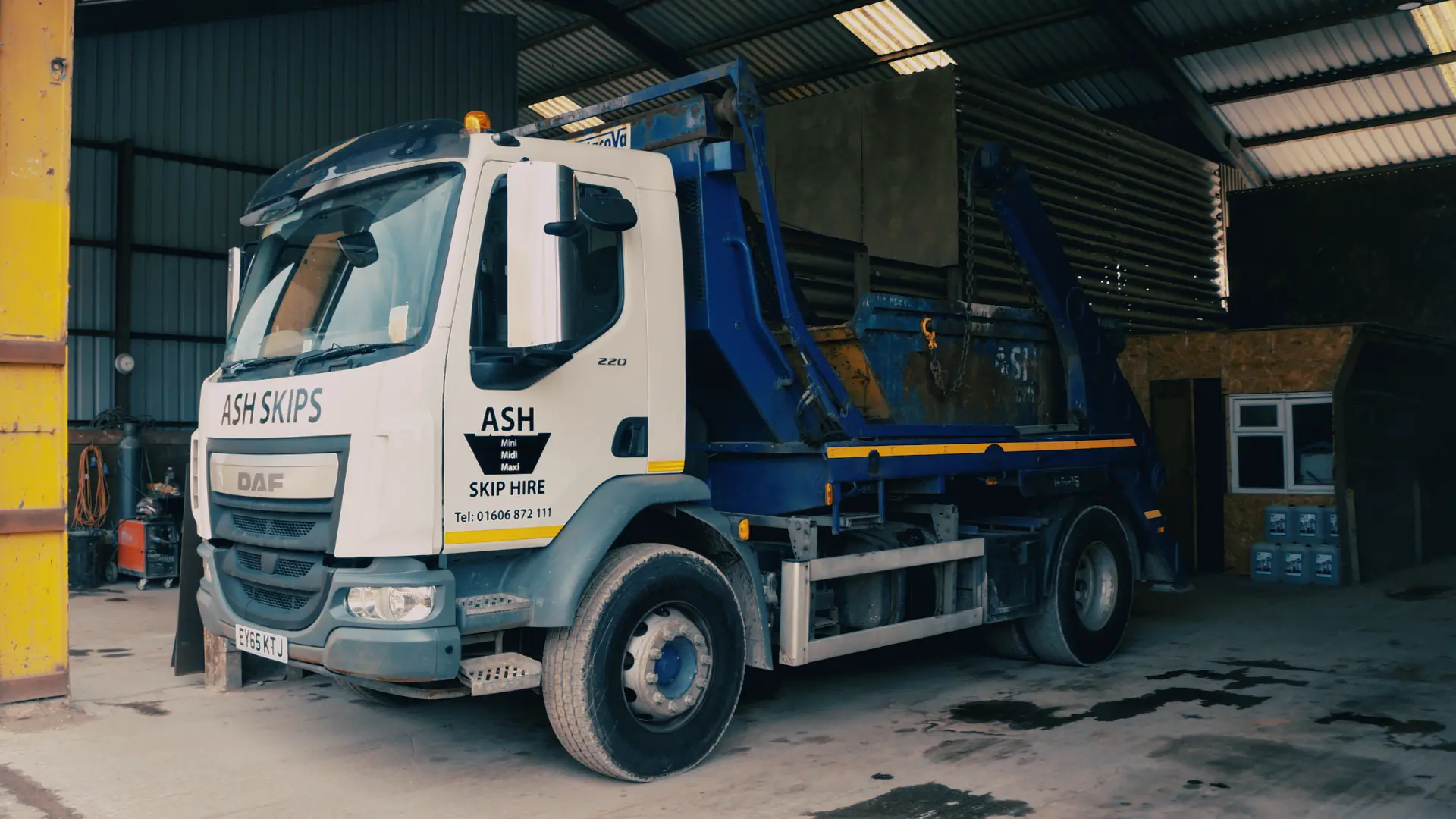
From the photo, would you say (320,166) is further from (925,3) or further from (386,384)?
(925,3)

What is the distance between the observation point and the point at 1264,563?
441 inches

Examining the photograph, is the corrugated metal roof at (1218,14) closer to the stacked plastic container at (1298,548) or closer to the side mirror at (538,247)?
the stacked plastic container at (1298,548)

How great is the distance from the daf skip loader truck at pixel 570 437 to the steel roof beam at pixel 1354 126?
12856mm

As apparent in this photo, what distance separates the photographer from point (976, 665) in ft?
24.1

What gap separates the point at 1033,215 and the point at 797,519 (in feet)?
10.4

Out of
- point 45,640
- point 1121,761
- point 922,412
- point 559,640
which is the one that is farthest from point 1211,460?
point 45,640

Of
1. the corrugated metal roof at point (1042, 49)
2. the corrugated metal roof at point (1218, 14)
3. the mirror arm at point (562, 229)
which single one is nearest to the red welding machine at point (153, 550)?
the mirror arm at point (562, 229)

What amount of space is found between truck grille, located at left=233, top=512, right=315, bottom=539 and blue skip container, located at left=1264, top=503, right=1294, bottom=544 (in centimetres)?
953

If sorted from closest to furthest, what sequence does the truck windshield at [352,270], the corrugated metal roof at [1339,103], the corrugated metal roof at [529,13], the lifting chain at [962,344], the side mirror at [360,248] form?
the truck windshield at [352,270]
the side mirror at [360,248]
the lifting chain at [962,344]
the corrugated metal roof at [1339,103]
the corrugated metal roof at [529,13]

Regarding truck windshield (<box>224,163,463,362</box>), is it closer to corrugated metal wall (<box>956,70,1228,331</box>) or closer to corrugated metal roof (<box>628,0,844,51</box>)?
corrugated metal wall (<box>956,70,1228,331</box>)

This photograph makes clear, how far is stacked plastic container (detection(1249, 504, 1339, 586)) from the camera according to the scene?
10.9 m

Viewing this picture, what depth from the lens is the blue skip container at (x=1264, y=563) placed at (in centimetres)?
1112

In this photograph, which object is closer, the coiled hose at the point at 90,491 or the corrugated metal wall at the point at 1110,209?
the corrugated metal wall at the point at 1110,209

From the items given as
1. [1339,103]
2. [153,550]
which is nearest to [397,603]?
[153,550]
